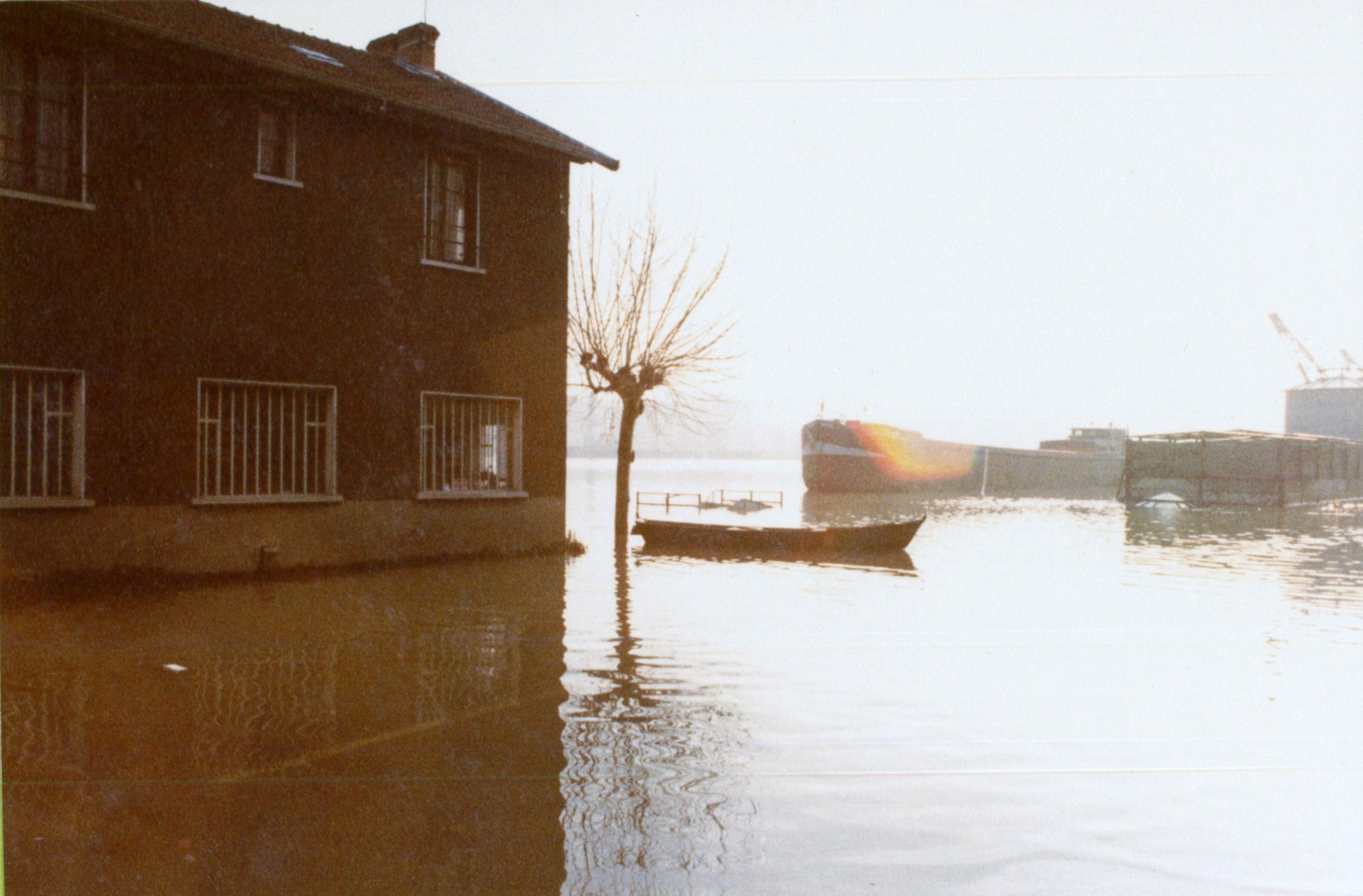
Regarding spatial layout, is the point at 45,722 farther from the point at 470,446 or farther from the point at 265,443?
the point at 470,446

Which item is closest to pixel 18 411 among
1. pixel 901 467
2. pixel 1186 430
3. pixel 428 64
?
pixel 428 64

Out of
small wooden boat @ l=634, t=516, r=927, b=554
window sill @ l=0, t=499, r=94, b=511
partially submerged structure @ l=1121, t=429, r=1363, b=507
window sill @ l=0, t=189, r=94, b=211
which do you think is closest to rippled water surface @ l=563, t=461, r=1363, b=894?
small wooden boat @ l=634, t=516, r=927, b=554

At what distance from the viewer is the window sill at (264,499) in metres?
13.2

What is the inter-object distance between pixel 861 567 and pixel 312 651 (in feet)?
36.6

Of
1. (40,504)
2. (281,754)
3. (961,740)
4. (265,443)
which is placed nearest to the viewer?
(281,754)

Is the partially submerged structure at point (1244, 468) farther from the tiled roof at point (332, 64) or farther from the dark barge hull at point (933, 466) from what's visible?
the tiled roof at point (332, 64)

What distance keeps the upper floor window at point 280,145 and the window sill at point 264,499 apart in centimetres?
409

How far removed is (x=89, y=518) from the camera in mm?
12055

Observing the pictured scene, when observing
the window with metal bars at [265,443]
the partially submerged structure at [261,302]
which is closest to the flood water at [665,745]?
the partially submerged structure at [261,302]

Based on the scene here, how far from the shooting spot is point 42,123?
1188 cm

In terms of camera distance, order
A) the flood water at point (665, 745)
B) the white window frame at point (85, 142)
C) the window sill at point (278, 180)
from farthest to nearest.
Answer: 1. the window sill at point (278, 180)
2. the white window frame at point (85, 142)
3. the flood water at point (665, 745)

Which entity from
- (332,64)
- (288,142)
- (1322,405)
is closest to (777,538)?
(288,142)

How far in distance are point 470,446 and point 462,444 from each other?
16cm

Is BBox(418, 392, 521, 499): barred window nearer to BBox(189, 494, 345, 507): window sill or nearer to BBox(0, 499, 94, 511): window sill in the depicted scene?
BBox(189, 494, 345, 507): window sill
